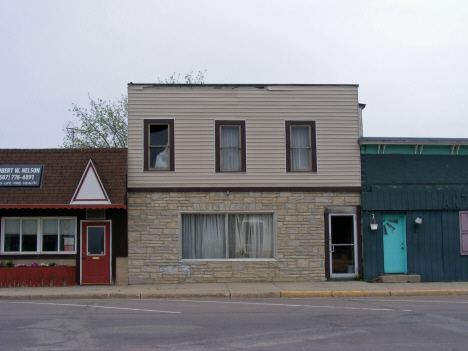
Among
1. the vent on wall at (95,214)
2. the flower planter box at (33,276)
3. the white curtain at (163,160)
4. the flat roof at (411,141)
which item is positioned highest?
the flat roof at (411,141)

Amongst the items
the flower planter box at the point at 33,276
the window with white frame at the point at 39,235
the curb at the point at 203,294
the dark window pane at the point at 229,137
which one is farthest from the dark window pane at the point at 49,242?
the dark window pane at the point at 229,137

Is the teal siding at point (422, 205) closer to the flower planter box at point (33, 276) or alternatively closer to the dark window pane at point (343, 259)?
the dark window pane at point (343, 259)

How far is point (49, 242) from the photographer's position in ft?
51.3

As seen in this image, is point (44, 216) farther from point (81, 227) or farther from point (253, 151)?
point (253, 151)

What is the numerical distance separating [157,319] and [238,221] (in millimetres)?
6547

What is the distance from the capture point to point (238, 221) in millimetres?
16125

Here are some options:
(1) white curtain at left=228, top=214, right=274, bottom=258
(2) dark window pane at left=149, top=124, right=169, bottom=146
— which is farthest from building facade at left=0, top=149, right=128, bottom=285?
(1) white curtain at left=228, top=214, right=274, bottom=258

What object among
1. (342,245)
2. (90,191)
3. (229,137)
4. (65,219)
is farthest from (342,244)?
(65,219)

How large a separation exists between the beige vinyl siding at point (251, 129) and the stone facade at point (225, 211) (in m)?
0.44

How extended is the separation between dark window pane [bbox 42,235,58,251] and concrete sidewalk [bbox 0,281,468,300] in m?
1.45

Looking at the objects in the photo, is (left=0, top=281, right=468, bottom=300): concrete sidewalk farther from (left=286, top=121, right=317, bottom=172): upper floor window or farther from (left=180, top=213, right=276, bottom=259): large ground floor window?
(left=286, top=121, right=317, bottom=172): upper floor window

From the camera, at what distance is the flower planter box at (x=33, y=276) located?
14.9 meters

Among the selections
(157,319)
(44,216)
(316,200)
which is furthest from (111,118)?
(157,319)

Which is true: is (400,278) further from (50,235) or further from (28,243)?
(28,243)
